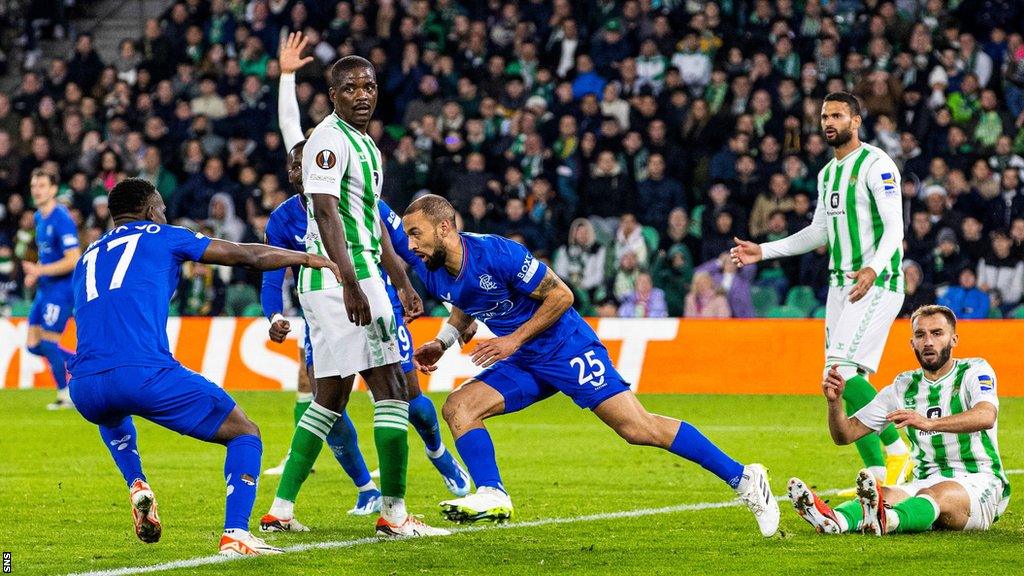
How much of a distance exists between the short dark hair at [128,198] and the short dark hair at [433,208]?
1.20 meters

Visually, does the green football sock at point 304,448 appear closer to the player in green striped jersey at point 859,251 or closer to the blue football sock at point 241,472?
the blue football sock at point 241,472

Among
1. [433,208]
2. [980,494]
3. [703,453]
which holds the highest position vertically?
[433,208]

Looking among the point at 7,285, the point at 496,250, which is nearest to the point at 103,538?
the point at 496,250

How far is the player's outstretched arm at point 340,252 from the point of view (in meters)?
6.92

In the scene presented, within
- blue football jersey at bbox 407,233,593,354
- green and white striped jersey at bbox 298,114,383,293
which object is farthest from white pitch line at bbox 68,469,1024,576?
green and white striped jersey at bbox 298,114,383,293

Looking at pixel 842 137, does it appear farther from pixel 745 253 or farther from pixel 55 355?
pixel 55 355

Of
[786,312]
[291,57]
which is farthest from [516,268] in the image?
Result: [786,312]

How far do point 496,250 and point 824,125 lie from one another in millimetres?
2506

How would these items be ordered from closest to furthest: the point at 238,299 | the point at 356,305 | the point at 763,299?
the point at 356,305 → the point at 763,299 → the point at 238,299

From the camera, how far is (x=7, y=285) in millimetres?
19781

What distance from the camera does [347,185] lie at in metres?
7.32

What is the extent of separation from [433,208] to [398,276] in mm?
767

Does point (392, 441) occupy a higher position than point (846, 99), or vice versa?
point (846, 99)

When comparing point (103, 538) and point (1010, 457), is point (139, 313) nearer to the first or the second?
point (103, 538)
